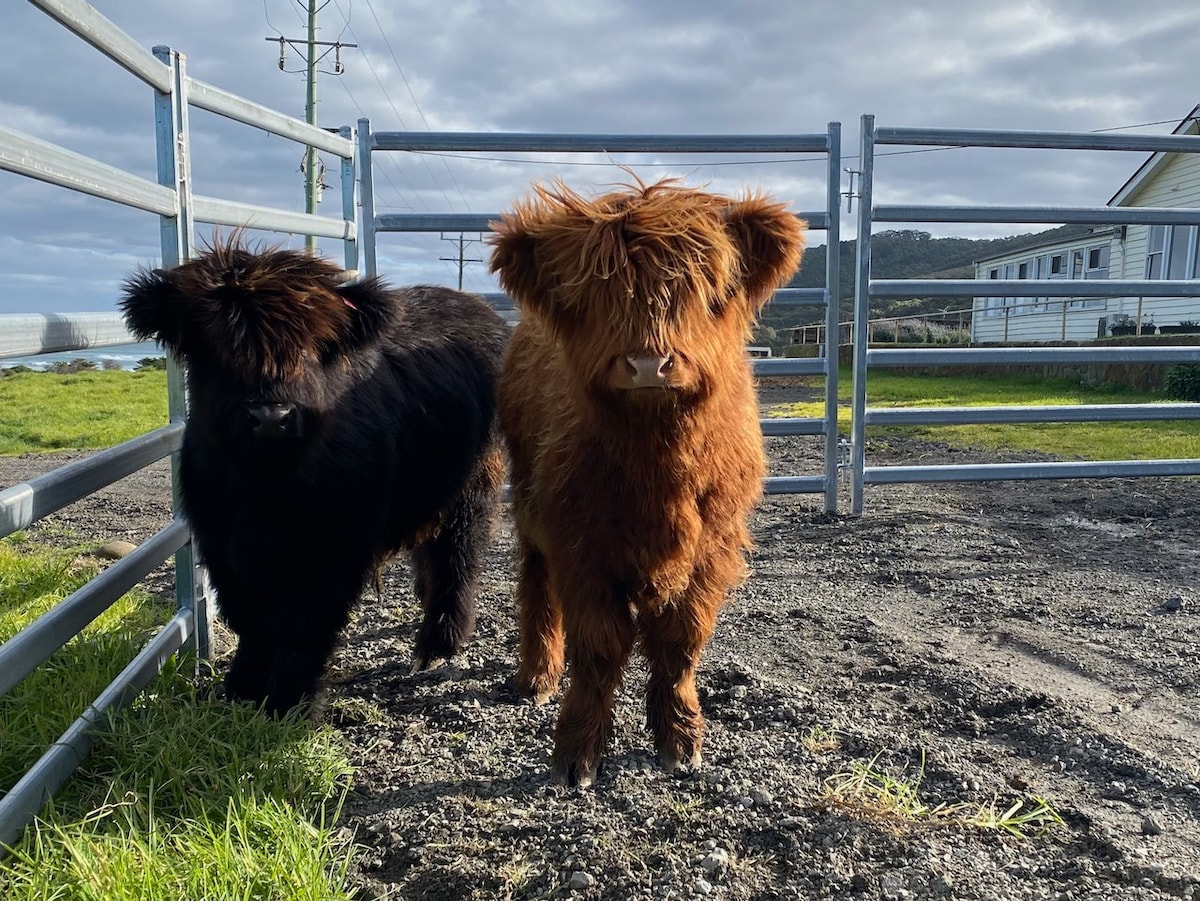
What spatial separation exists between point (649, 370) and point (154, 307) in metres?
1.70

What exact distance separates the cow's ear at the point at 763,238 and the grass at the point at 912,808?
5.23ft

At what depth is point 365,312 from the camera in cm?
324

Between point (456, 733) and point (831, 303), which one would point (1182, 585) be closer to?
point (831, 303)

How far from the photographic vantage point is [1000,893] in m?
2.07

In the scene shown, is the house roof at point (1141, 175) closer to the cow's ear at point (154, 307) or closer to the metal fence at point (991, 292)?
the metal fence at point (991, 292)

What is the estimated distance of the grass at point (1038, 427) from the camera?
346 inches

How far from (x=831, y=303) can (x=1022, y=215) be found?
151cm

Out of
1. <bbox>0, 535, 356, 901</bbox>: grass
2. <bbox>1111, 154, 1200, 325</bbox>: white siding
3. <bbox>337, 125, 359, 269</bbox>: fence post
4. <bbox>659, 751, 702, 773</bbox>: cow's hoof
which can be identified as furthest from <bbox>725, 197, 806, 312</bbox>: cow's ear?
<bbox>1111, 154, 1200, 325</bbox>: white siding

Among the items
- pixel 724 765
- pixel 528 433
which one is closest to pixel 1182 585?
pixel 724 765

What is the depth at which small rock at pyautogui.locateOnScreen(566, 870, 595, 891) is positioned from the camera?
2164mm

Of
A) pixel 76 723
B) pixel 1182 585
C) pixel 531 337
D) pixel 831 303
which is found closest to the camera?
pixel 76 723

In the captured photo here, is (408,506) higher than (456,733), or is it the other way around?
(408,506)

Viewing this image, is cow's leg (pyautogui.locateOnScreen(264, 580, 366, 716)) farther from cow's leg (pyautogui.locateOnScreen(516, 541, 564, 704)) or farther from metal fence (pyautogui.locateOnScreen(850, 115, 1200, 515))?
metal fence (pyautogui.locateOnScreen(850, 115, 1200, 515))

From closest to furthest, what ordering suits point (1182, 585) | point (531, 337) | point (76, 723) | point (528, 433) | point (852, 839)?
point (852, 839)
point (76, 723)
point (528, 433)
point (531, 337)
point (1182, 585)
